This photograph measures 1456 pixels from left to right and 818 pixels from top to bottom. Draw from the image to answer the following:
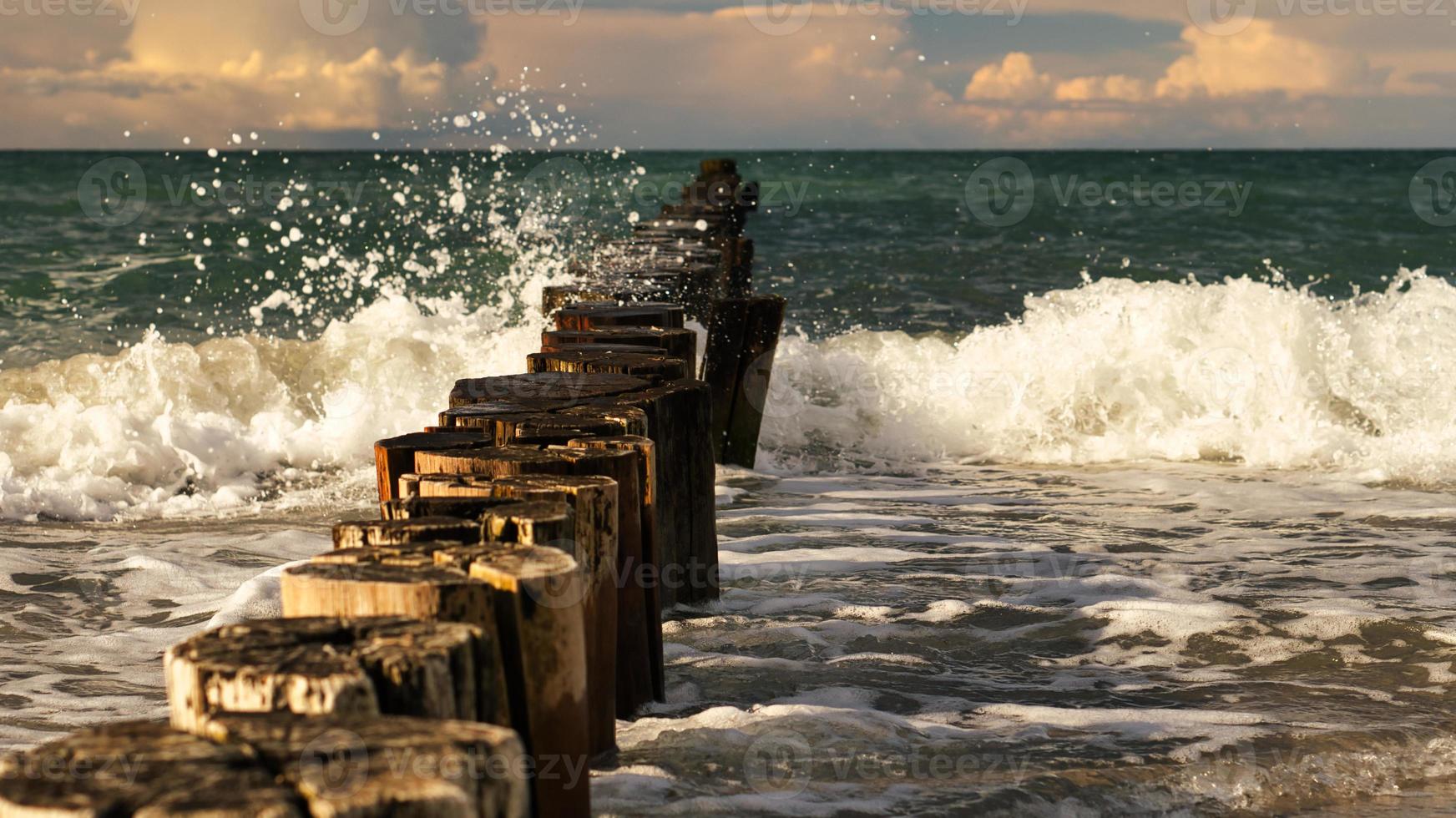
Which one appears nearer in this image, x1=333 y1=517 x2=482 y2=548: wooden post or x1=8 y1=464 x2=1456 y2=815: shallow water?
x1=333 y1=517 x2=482 y2=548: wooden post

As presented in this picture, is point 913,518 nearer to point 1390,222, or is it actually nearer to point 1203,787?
point 1203,787

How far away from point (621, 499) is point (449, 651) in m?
1.43

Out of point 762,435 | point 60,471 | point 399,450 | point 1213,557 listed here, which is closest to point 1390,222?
point 762,435

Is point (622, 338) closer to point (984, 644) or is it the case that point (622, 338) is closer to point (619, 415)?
point (619, 415)

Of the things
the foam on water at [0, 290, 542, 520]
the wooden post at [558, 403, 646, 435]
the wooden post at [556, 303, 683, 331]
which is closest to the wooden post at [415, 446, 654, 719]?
the wooden post at [558, 403, 646, 435]

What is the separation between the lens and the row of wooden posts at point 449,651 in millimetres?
1473

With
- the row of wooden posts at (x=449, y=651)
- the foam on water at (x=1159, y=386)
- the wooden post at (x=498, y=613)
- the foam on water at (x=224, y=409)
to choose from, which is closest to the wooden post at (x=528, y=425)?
the row of wooden posts at (x=449, y=651)

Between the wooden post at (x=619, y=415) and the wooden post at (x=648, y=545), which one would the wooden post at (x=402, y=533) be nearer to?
the wooden post at (x=648, y=545)

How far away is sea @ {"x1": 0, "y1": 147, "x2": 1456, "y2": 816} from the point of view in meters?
3.29

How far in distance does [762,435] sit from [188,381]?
3.51 metres

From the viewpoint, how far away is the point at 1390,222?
24.5 meters

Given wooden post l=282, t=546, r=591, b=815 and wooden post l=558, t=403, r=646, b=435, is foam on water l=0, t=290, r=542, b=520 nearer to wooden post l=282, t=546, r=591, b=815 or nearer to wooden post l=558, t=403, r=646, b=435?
wooden post l=558, t=403, r=646, b=435

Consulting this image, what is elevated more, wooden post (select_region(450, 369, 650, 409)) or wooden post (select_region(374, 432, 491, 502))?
wooden post (select_region(450, 369, 650, 409))

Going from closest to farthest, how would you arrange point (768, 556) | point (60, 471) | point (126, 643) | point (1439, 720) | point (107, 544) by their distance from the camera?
point (1439, 720) < point (126, 643) < point (768, 556) < point (107, 544) < point (60, 471)
